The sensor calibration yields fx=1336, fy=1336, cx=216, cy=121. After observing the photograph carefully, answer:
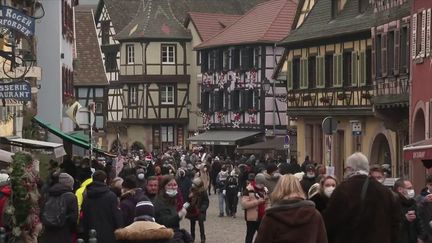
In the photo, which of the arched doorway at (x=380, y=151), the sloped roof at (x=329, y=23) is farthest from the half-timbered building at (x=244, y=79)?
the arched doorway at (x=380, y=151)

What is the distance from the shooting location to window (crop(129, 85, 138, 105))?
90.0m

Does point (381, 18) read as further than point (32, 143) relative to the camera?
Yes

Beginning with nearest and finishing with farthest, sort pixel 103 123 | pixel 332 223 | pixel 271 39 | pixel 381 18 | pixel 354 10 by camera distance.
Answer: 1. pixel 332 223
2. pixel 381 18
3. pixel 354 10
4. pixel 271 39
5. pixel 103 123

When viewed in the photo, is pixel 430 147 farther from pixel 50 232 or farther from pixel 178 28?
pixel 178 28

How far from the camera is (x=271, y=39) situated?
76062mm

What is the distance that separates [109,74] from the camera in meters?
95.2

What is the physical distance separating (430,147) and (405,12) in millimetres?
15866

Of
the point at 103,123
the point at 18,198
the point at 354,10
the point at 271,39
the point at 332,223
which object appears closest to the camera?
the point at 332,223

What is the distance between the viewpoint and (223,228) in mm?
33031

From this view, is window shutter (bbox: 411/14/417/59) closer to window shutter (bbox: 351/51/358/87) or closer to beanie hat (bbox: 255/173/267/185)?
window shutter (bbox: 351/51/358/87)

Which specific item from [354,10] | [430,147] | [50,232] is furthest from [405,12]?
[50,232]

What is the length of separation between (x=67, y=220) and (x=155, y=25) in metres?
74.7

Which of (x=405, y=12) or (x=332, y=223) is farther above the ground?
(x=405, y=12)

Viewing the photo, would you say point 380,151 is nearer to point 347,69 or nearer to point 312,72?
point 347,69
